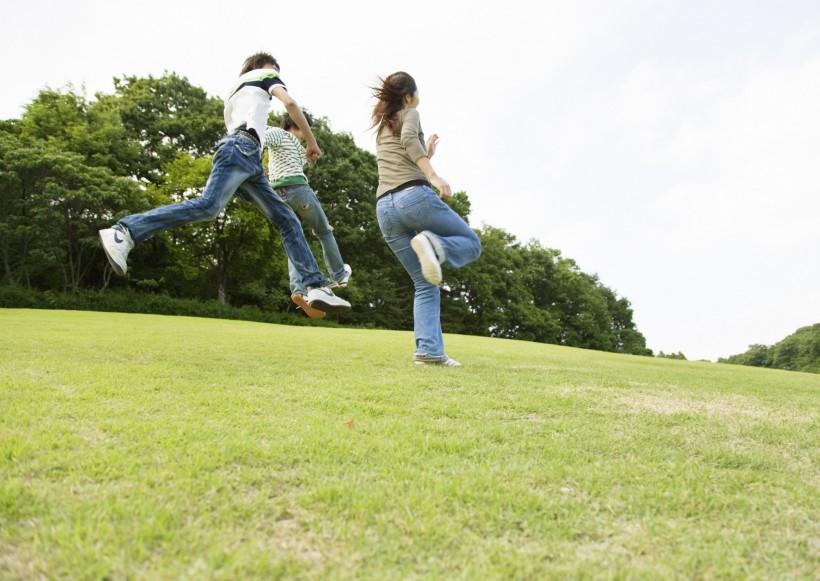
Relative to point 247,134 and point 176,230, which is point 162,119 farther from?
point 247,134

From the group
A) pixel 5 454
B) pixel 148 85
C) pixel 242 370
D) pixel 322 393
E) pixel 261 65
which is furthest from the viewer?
pixel 148 85

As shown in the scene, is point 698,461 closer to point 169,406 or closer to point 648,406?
point 648,406

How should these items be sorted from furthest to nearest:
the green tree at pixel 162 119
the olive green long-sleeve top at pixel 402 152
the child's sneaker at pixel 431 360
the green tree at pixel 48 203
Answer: the green tree at pixel 162 119 < the green tree at pixel 48 203 < the child's sneaker at pixel 431 360 < the olive green long-sleeve top at pixel 402 152

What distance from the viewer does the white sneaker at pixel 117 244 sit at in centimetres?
363

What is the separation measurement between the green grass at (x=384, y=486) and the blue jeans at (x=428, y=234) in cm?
190

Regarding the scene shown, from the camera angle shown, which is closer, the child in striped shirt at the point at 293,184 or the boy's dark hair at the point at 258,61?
the boy's dark hair at the point at 258,61

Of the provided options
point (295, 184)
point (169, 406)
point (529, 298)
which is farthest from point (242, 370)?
point (529, 298)

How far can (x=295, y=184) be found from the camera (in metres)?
4.95

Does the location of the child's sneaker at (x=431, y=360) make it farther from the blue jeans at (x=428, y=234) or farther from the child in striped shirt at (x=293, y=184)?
the child in striped shirt at (x=293, y=184)

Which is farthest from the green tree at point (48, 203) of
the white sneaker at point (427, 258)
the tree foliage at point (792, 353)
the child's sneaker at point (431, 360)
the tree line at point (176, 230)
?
the tree foliage at point (792, 353)

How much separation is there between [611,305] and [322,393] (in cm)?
5467

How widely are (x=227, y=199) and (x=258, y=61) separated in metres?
1.42

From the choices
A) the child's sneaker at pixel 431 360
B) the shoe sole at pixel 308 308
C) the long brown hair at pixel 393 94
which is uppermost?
the long brown hair at pixel 393 94

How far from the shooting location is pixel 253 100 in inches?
168
